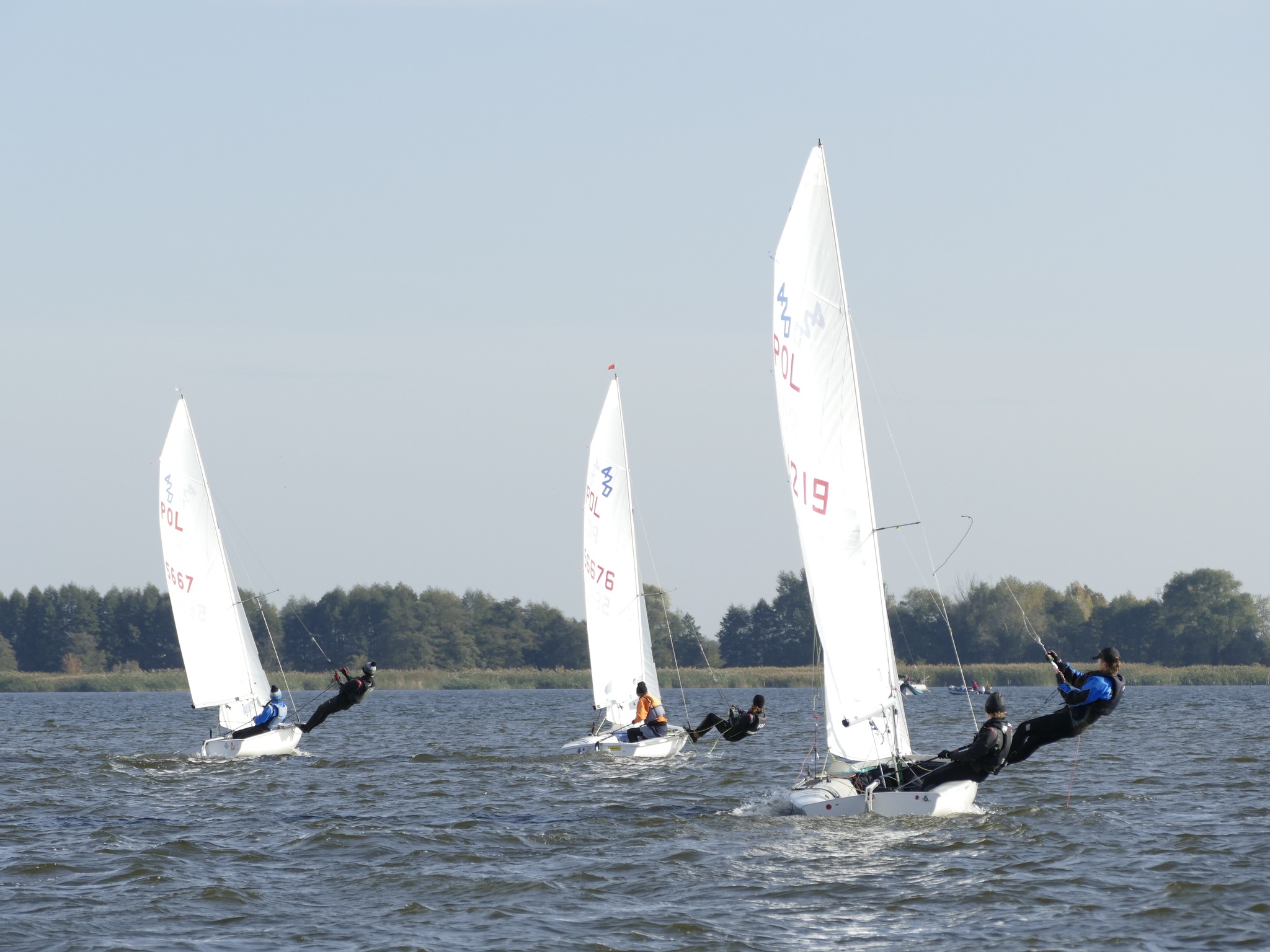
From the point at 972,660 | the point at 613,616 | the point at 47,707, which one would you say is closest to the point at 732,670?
the point at 972,660

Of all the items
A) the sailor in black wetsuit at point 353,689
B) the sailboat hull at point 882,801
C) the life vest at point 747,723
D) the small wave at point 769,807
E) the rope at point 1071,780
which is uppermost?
the sailor in black wetsuit at point 353,689

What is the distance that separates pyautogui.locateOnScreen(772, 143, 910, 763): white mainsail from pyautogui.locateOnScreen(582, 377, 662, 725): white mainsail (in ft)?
40.1

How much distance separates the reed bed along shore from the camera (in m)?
75.1

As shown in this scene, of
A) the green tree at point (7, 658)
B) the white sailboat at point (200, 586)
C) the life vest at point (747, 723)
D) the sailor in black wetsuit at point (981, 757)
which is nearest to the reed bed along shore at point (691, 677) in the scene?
the green tree at point (7, 658)

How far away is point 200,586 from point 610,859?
15.7 meters

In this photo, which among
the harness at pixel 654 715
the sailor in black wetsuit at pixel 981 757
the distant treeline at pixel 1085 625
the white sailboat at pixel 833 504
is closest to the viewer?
the sailor in black wetsuit at pixel 981 757

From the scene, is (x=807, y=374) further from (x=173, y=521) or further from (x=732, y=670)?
(x=732, y=670)

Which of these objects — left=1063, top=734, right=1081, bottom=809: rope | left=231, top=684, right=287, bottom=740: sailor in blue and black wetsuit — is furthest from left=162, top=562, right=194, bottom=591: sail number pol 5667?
left=1063, top=734, right=1081, bottom=809: rope

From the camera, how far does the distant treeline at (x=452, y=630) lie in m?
92.8

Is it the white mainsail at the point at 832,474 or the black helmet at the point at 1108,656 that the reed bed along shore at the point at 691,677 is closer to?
the white mainsail at the point at 832,474

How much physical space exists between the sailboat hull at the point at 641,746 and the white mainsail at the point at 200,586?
6861mm

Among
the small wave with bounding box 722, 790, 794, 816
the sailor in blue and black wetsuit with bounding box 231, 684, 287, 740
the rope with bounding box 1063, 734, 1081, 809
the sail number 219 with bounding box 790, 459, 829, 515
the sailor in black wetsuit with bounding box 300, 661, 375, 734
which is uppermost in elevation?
the sail number 219 with bounding box 790, 459, 829, 515

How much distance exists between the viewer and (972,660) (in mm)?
85375

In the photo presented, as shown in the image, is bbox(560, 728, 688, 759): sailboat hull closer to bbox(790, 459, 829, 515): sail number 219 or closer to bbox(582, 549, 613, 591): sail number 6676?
bbox(582, 549, 613, 591): sail number 6676
